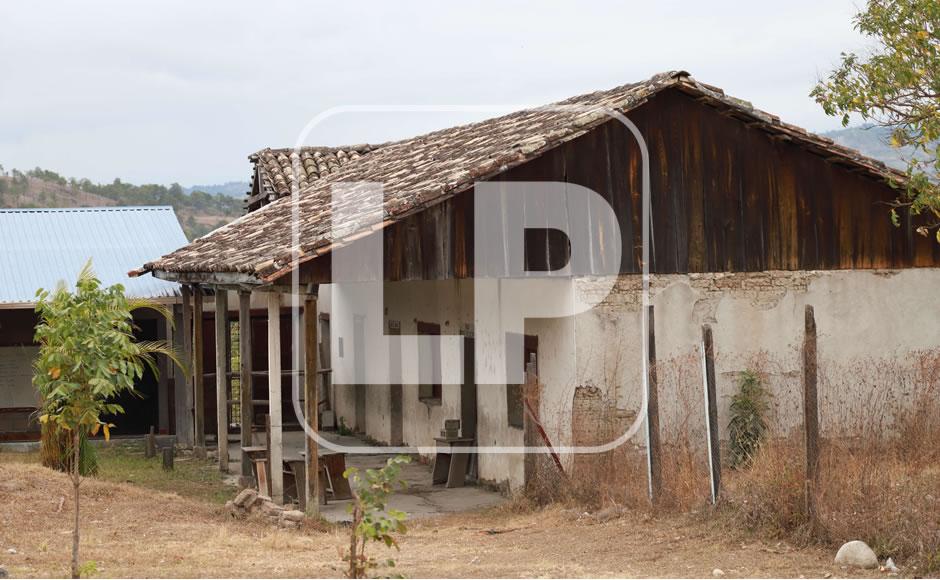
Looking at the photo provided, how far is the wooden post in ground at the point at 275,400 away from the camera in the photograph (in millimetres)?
12664

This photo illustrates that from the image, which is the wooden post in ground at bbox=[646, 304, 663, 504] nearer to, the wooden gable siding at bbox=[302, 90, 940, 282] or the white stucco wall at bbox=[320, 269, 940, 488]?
the white stucco wall at bbox=[320, 269, 940, 488]

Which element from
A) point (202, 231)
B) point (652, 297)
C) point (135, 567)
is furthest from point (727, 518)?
point (202, 231)

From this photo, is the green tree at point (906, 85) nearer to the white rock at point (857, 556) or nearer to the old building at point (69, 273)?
the white rock at point (857, 556)

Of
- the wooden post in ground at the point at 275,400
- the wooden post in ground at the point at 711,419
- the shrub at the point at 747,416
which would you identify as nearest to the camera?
the wooden post in ground at the point at 711,419

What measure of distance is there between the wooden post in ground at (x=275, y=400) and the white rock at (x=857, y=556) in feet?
21.2

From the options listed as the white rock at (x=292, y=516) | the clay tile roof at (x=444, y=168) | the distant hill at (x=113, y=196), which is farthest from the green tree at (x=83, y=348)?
the distant hill at (x=113, y=196)

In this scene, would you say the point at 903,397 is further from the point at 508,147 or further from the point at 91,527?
the point at 91,527

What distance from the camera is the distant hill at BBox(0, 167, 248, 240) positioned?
Answer: 56531 millimetres

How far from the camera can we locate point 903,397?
1353 centimetres

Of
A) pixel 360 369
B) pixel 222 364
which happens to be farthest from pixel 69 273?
pixel 360 369

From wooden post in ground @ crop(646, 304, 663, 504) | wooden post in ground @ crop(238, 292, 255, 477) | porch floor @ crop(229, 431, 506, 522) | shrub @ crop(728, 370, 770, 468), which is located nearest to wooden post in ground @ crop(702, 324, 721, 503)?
wooden post in ground @ crop(646, 304, 663, 504)

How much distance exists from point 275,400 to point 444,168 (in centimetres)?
328

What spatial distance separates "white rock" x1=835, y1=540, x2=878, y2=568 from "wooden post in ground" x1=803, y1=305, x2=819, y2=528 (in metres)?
0.53

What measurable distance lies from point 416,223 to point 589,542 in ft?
13.1
